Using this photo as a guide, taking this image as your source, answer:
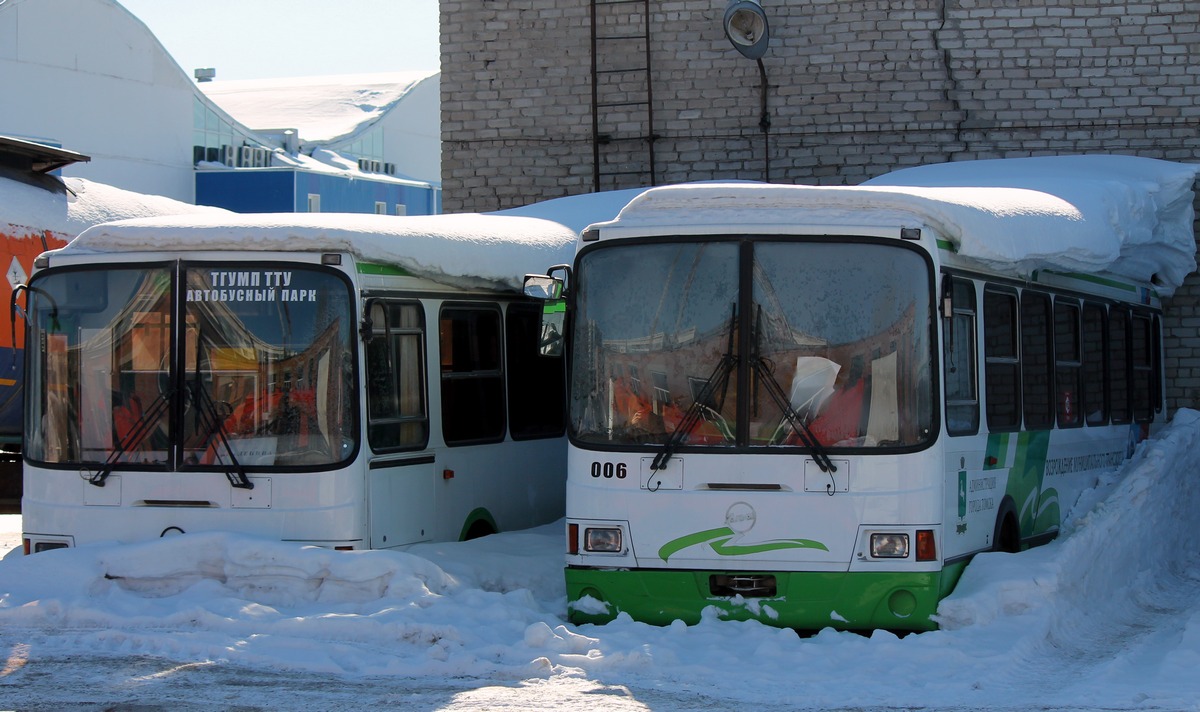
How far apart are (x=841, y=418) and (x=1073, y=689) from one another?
5.84 ft

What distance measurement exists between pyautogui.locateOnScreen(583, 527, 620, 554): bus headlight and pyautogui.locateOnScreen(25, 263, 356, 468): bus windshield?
1.49 meters

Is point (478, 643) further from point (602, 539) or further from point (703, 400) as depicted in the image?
point (703, 400)

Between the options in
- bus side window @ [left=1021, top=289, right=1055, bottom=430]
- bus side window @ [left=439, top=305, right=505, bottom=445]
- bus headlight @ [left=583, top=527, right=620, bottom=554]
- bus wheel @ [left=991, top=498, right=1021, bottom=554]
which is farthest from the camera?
bus side window @ [left=439, top=305, right=505, bottom=445]

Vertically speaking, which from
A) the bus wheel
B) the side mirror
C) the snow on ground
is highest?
the side mirror

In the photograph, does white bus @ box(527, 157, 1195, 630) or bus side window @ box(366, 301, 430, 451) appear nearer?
white bus @ box(527, 157, 1195, 630)

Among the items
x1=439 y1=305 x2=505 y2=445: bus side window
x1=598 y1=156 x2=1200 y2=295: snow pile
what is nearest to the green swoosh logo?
x1=598 y1=156 x2=1200 y2=295: snow pile

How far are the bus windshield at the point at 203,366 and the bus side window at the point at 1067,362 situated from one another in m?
4.72

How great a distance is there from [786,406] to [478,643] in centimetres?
200

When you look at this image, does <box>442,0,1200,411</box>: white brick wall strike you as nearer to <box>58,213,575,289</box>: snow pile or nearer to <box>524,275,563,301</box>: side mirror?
<box>58,213,575,289</box>: snow pile

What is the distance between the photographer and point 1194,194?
50.6 feet

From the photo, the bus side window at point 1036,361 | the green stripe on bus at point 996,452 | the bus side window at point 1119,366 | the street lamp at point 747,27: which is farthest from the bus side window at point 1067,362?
the street lamp at point 747,27

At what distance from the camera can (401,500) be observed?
9.34 meters

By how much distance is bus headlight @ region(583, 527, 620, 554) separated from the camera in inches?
329

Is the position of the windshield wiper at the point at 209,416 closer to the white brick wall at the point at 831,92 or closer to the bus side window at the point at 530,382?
the bus side window at the point at 530,382
